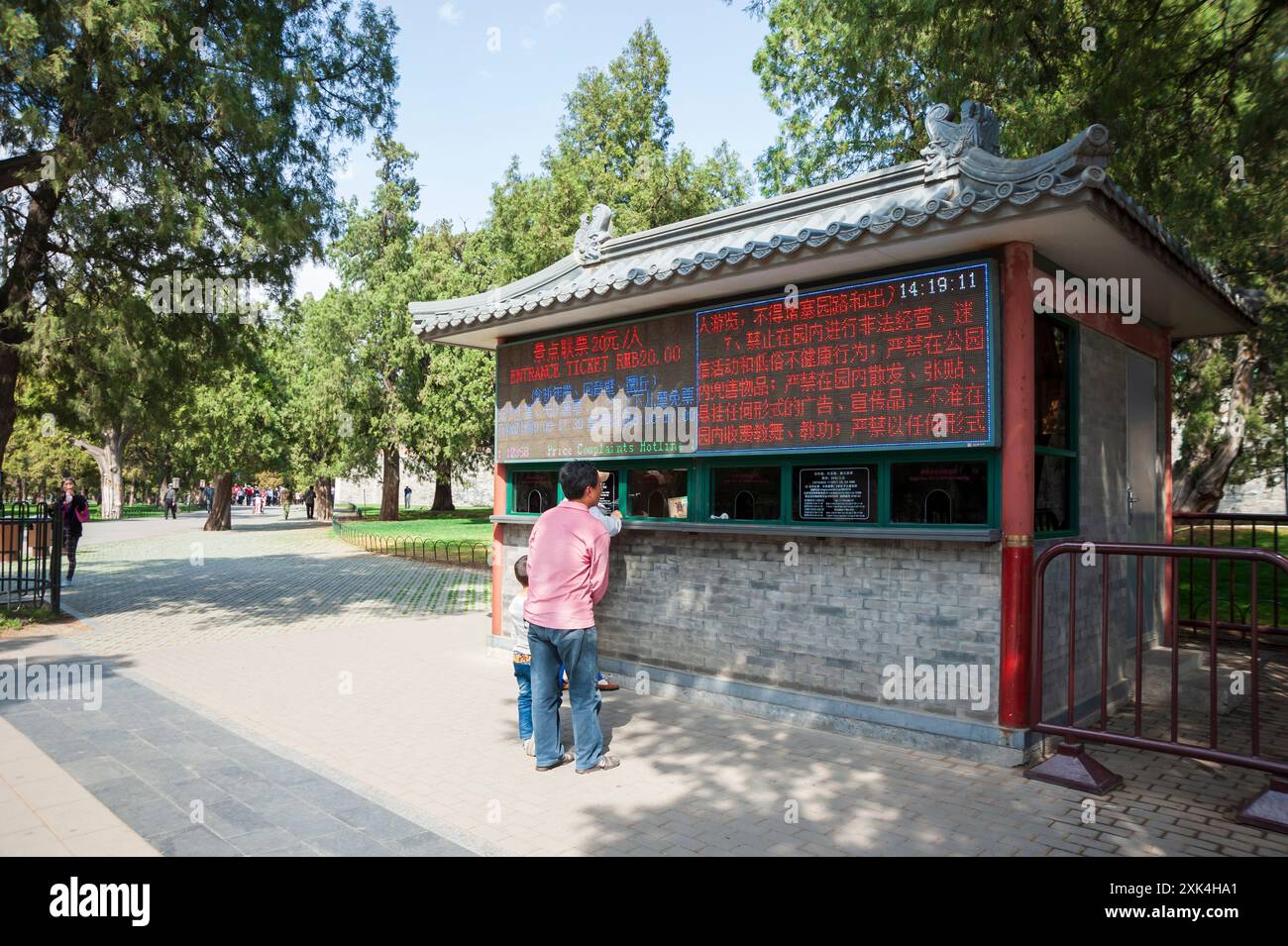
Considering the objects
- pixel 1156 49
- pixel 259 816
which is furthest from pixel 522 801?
pixel 1156 49

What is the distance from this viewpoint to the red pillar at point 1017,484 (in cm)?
562

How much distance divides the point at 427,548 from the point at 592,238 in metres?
15.9

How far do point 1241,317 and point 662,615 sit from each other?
646 cm

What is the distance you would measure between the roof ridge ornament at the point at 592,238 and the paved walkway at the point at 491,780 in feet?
15.5

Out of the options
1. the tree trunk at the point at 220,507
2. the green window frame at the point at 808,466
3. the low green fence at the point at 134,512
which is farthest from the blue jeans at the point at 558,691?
the low green fence at the point at 134,512

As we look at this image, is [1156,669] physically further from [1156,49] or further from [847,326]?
[1156,49]

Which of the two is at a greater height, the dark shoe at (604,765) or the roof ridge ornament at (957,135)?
the roof ridge ornament at (957,135)

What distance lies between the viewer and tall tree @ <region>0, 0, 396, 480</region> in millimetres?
10508

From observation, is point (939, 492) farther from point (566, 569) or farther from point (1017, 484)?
point (566, 569)

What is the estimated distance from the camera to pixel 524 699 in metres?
6.06

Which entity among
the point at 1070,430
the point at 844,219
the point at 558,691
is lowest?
the point at 558,691

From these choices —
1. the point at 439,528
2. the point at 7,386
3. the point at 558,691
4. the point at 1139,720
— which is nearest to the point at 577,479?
the point at 558,691

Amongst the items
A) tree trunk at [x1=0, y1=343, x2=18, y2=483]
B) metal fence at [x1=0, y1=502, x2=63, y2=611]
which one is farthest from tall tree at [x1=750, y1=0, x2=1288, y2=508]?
metal fence at [x1=0, y1=502, x2=63, y2=611]

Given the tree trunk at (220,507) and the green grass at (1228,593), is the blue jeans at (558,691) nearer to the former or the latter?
the green grass at (1228,593)
